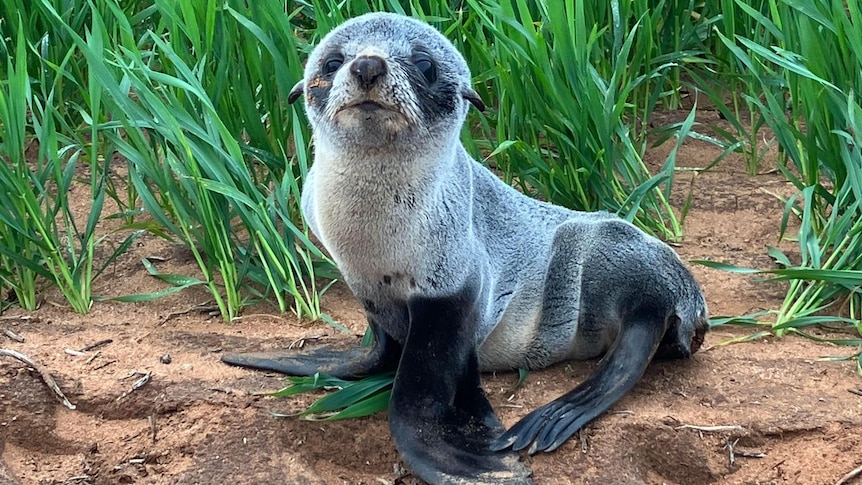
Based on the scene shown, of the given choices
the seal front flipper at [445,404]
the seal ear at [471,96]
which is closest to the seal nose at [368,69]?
the seal ear at [471,96]

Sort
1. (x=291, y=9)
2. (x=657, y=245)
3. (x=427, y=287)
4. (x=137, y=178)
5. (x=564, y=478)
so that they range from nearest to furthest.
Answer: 1. (x=564, y=478)
2. (x=427, y=287)
3. (x=657, y=245)
4. (x=137, y=178)
5. (x=291, y=9)

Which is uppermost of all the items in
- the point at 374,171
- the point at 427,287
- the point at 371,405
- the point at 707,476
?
the point at 374,171

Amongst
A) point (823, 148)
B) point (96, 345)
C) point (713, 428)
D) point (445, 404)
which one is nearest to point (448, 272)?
point (445, 404)

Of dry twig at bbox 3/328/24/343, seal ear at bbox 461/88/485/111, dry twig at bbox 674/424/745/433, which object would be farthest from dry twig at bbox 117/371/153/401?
dry twig at bbox 674/424/745/433

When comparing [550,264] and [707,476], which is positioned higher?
[550,264]

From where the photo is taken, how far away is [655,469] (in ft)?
10.6

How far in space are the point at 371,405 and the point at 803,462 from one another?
1311mm

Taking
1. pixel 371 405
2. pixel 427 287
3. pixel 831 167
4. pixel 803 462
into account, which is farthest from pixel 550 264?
pixel 831 167

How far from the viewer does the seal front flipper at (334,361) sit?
3668mm

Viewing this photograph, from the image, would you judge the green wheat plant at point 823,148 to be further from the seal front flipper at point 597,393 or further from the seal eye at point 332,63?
the seal eye at point 332,63

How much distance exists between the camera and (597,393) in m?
3.45

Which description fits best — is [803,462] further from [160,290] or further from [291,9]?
[291,9]

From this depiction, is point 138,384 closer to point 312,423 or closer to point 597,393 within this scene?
point 312,423

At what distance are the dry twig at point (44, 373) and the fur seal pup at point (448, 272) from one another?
0.57 metres
